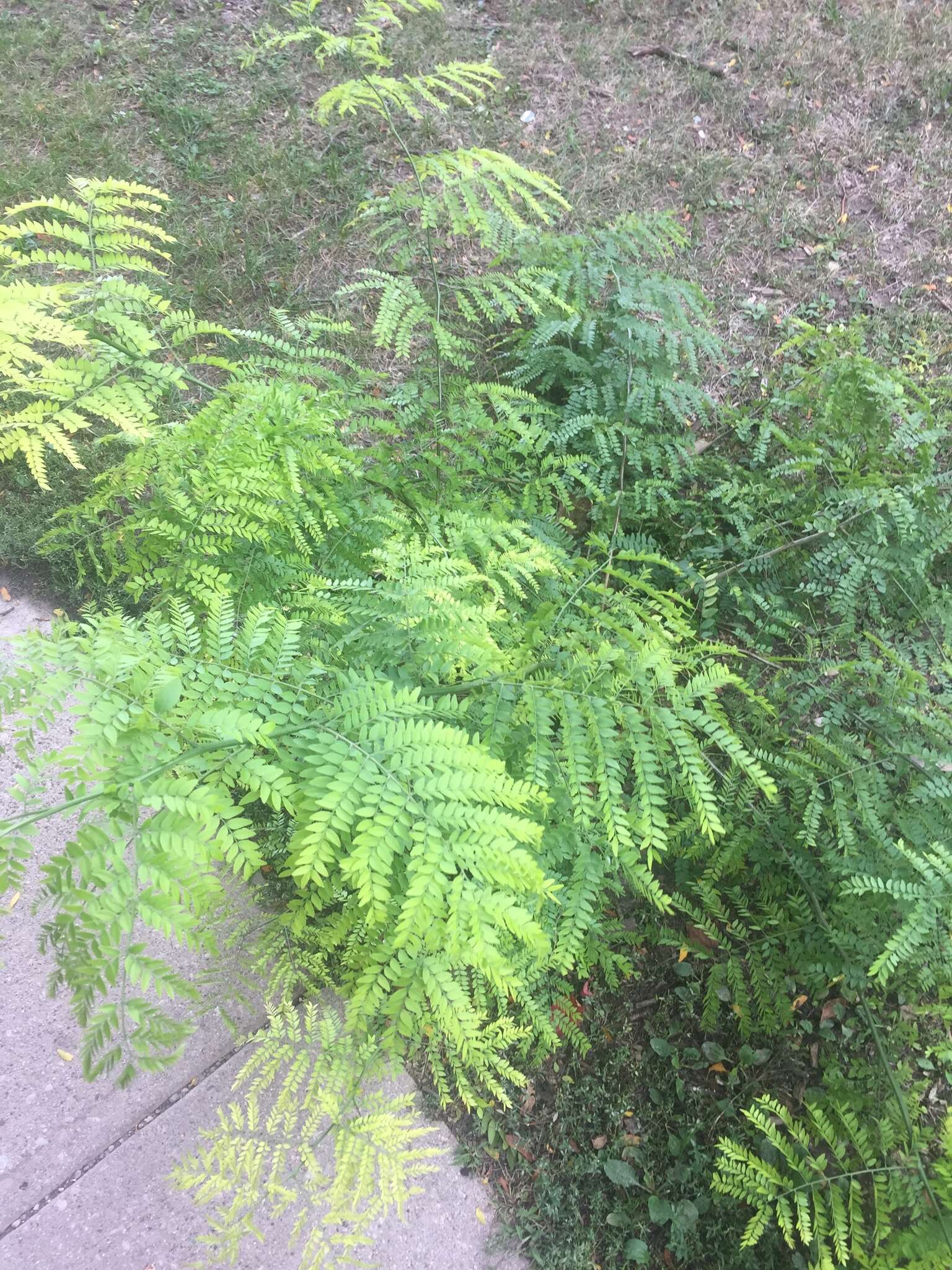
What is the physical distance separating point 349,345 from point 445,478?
53.2 inches

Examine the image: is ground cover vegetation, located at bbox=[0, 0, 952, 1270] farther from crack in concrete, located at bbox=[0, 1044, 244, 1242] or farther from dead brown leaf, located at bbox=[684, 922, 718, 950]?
crack in concrete, located at bbox=[0, 1044, 244, 1242]

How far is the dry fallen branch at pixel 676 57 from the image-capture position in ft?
16.3

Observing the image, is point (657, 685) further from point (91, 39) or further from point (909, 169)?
point (91, 39)

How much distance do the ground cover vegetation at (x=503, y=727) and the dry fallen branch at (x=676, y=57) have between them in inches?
86.1

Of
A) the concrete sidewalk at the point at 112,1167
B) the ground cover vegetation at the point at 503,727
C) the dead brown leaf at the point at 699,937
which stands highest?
the ground cover vegetation at the point at 503,727

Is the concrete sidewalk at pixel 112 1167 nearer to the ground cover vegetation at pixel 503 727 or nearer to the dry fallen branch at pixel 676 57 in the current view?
the ground cover vegetation at pixel 503 727

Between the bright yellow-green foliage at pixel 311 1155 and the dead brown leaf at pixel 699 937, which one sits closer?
the bright yellow-green foliage at pixel 311 1155

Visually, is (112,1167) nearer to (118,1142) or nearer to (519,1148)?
(118,1142)

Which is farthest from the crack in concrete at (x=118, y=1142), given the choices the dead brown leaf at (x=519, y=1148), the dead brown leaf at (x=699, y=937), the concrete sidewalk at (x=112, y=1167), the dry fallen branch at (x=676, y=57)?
the dry fallen branch at (x=676, y=57)

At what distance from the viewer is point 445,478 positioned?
307cm

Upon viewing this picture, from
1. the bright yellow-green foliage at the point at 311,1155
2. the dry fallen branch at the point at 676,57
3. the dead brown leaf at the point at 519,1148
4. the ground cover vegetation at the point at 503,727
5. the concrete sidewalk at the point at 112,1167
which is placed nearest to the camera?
the ground cover vegetation at the point at 503,727

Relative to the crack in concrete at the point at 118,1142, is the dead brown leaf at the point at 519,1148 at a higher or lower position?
higher

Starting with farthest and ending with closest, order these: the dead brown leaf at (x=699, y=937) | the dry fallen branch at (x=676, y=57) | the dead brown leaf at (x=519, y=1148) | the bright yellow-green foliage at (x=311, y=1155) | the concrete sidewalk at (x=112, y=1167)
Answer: the dry fallen branch at (x=676, y=57) < the dead brown leaf at (x=699, y=937) < the dead brown leaf at (x=519, y=1148) < the concrete sidewalk at (x=112, y=1167) < the bright yellow-green foliage at (x=311, y=1155)

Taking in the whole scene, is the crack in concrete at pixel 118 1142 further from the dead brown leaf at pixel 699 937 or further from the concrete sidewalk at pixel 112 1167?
the dead brown leaf at pixel 699 937
